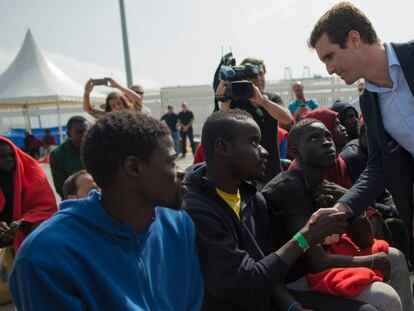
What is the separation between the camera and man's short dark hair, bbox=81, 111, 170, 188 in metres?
1.52

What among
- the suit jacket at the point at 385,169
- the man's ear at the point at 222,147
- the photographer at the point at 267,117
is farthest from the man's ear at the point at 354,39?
the photographer at the point at 267,117

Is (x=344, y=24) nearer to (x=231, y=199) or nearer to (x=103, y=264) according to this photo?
(x=231, y=199)

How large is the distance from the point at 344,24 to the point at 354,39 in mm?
79

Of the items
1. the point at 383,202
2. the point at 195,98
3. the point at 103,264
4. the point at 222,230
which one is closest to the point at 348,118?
the point at 383,202

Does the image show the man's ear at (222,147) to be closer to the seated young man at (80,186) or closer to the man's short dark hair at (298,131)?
the man's short dark hair at (298,131)

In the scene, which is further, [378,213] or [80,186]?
[80,186]

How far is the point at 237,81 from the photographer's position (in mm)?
3326

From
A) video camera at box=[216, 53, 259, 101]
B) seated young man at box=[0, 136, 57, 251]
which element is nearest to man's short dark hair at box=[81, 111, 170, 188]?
video camera at box=[216, 53, 259, 101]

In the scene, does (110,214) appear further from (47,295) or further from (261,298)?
(261,298)

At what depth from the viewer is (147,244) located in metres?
1.62

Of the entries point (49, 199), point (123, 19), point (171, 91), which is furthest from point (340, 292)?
point (171, 91)

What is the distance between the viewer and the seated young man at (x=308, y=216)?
2.17 metres

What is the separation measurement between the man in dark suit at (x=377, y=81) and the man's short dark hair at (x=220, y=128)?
1.59ft

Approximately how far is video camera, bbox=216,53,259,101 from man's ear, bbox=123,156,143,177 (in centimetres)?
182
